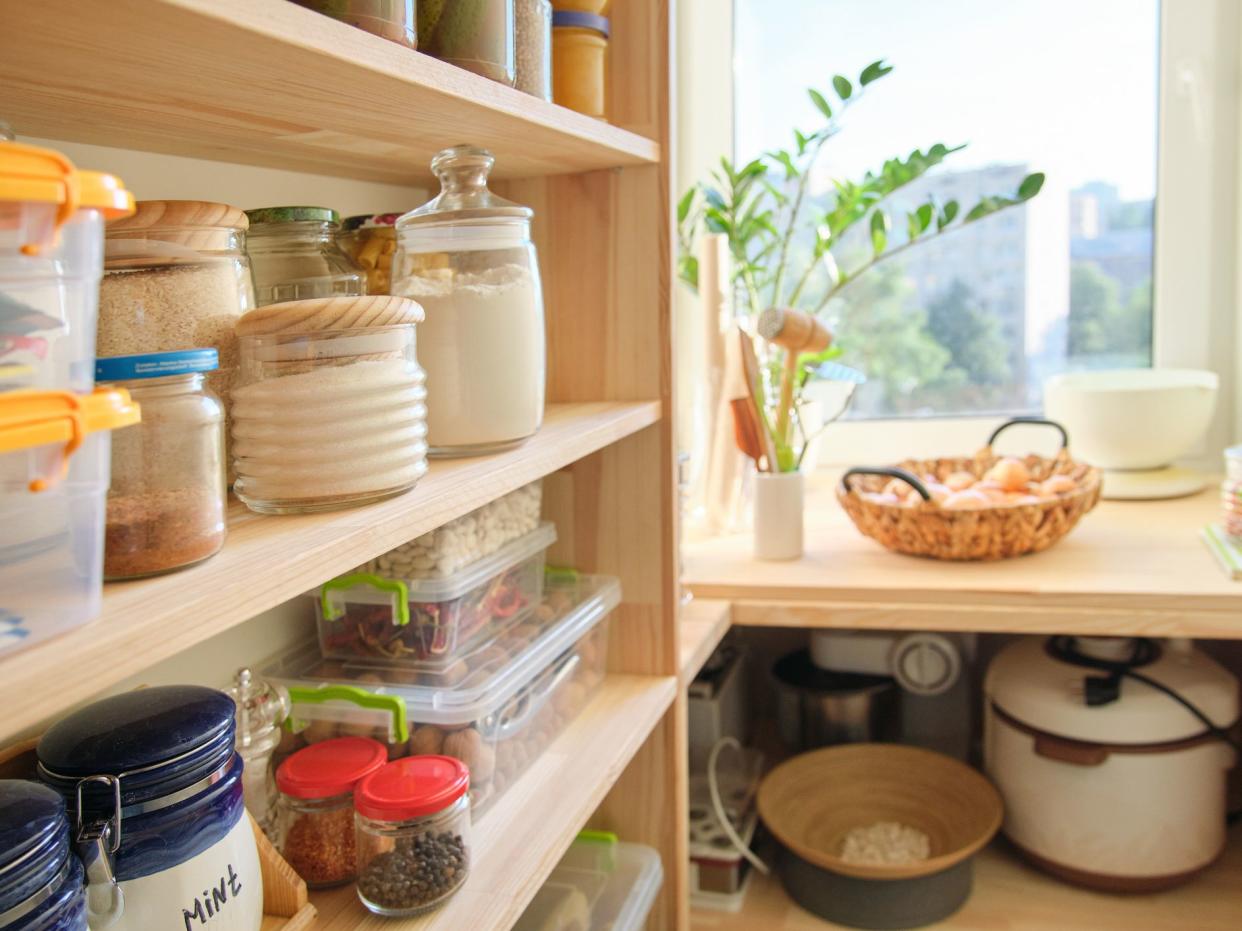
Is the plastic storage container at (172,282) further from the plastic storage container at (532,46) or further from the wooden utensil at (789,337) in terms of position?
the wooden utensil at (789,337)

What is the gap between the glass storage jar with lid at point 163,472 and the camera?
0.47 meters

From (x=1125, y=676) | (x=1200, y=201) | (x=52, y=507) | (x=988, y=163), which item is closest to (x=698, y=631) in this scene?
(x=1125, y=676)

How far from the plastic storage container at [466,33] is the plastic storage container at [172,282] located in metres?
0.22

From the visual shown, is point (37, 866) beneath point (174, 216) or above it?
beneath

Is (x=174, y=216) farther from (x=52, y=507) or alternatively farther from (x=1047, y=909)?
(x=1047, y=909)

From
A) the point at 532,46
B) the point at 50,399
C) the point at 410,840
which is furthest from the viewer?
the point at 532,46

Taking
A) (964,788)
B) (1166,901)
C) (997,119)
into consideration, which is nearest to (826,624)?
(964,788)

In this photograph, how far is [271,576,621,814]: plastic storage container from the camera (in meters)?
0.82

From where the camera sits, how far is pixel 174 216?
55cm

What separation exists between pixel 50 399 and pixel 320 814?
18.0 inches

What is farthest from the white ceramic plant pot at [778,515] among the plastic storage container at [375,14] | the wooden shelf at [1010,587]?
the plastic storage container at [375,14]

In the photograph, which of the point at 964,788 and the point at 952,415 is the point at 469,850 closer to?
the point at 964,788

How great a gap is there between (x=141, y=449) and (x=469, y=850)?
1.31ft

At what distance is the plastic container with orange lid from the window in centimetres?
174
